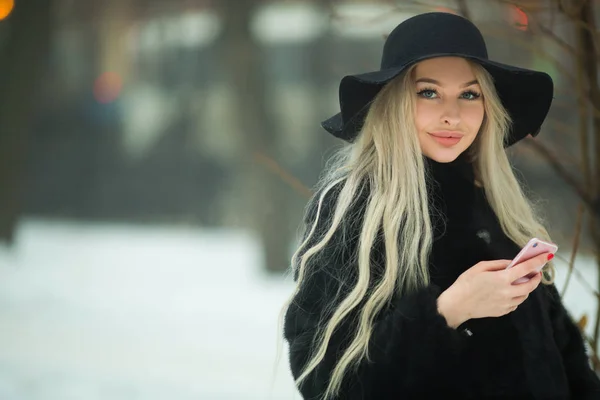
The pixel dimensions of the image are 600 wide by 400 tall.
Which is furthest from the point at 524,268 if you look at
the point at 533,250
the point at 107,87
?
the point at 107,87

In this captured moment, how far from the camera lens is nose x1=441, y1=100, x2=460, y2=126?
1865mm

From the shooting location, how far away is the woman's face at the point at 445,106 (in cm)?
187

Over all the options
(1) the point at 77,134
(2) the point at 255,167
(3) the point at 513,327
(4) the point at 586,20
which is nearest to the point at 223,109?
(2) the point at 255,167

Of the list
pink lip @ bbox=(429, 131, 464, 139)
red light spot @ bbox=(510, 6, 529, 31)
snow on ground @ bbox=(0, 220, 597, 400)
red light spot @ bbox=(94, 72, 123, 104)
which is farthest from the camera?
red light spot @ bbox=(94, 72, 123, 104)

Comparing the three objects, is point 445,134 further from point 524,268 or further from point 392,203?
point 524,268

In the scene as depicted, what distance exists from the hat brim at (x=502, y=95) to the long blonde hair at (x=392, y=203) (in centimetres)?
3

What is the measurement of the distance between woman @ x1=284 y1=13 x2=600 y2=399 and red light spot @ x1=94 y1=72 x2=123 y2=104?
7140mm

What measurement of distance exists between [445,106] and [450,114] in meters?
0.02

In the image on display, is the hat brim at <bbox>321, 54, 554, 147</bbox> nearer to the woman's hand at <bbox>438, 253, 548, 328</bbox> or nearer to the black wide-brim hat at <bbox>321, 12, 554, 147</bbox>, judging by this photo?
the black wide-brim hat at <bbox>321, 12, 554, 147</bbox>

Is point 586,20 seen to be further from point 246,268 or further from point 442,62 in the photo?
point 246,268

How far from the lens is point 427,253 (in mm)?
1831

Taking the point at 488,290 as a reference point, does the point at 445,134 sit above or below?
above

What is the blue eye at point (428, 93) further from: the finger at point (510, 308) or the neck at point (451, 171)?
the finger at point (510, 308)

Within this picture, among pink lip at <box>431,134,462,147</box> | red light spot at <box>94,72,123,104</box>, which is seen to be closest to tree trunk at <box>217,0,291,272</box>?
red light spot at <box>94,72,123,104</box>
